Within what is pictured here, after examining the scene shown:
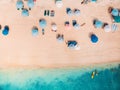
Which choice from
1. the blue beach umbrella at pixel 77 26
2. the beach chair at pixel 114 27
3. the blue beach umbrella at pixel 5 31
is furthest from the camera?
the beach chair at pixel 114 27

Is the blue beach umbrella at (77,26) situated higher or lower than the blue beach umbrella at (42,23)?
lower

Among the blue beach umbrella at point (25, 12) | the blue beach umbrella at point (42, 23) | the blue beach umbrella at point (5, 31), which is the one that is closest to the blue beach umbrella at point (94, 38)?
the blue beach umbrella at point (42, 23)

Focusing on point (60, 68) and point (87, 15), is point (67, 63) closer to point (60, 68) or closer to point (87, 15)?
point (60, 68)

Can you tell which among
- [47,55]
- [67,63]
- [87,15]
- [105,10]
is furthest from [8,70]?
[105,10]

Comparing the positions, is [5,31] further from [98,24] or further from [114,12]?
[114,12]

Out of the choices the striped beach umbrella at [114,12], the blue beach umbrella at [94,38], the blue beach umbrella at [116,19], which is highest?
the striped beach umbrella at [114,12]

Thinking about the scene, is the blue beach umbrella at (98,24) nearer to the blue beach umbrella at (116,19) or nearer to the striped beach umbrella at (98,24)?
the striped beach umbrella at (98,24)

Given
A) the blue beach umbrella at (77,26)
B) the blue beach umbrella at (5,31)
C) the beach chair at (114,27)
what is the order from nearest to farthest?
the blue beach umbrella at (5,31) → the blue beach umbrella at (77,26) → the beach chair at (114,27)
